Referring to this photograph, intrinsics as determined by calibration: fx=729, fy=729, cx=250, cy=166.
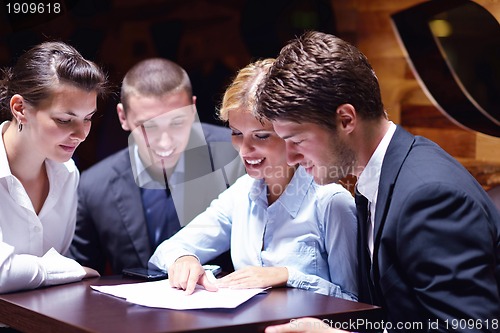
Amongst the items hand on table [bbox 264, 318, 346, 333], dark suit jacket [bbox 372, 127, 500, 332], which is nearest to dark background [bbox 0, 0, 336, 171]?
dark suit jacket [bbox 372, 127, 500, 332]

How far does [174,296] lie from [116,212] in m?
1.12

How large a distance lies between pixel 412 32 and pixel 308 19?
77cm

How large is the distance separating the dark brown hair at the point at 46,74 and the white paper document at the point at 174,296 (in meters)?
0.73

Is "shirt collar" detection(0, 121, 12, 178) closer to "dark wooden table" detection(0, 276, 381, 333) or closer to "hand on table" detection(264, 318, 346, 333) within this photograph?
"dark wooden table" detection(0, 276, 381, 333)

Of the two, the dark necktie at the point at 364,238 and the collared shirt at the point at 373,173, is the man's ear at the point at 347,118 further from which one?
the dark necktie at the point at 364,238

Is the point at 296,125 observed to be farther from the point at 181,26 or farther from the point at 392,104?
the point at 181,26

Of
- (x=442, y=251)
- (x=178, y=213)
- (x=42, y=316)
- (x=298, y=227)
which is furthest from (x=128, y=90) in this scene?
(x=442, y=251)

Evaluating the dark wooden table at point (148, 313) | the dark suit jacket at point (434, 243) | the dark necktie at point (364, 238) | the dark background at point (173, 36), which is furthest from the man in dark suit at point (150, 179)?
the dark suit jacket at point (434, 243)

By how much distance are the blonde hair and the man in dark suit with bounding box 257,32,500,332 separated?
13.0 inches

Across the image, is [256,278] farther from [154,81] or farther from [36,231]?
[154,81]

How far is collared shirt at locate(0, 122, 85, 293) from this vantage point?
2246 millimetres

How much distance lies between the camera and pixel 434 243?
1777 mm

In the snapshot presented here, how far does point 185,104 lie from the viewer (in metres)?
3.40

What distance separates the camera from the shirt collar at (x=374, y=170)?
6.81 feet
